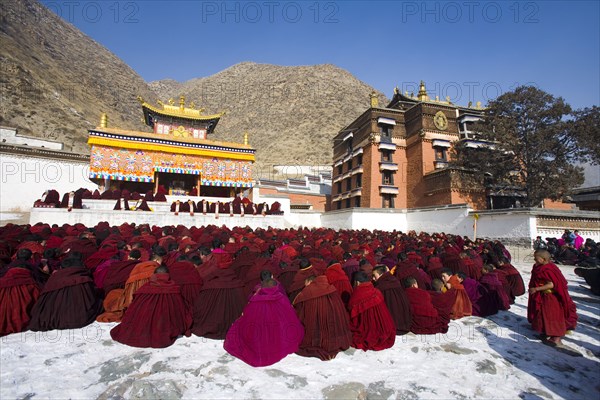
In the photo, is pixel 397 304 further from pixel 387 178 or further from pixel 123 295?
pixel 387 178

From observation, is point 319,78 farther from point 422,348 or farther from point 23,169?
point 422,348

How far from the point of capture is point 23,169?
22.1 meters

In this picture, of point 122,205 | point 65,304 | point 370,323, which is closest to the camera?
point 370,323

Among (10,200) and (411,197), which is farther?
(411,197)

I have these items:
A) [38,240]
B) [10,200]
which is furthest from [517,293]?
[10,200]

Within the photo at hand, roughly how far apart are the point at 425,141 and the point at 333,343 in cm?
2545

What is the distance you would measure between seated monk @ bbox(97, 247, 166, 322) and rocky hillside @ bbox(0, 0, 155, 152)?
44.4 meters

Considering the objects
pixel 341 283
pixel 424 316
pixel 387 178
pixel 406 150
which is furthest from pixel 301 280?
pixel 406 150

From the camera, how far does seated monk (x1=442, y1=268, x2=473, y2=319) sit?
573 cm

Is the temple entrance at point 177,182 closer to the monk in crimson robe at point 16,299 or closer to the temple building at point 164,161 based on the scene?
the temple building at point 164,161

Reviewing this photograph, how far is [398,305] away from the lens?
4875mm

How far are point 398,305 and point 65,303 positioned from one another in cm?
534

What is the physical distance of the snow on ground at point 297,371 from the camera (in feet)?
10.6

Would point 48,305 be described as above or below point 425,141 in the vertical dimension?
below
